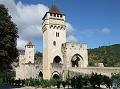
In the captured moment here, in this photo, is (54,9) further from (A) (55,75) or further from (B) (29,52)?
(B) (29,52)

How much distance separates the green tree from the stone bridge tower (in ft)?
56.3

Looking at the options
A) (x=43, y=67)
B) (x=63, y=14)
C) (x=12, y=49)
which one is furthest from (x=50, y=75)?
(x=12, y=49)

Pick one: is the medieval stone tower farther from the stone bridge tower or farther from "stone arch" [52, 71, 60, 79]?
"stone arch" [52, 71, 60, 79]

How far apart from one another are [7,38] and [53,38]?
839 inches

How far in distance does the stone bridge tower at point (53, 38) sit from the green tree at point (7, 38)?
56.3 feet

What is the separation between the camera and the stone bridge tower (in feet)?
186

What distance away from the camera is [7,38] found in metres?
37.1

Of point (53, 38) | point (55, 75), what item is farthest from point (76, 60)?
point (53, 38)

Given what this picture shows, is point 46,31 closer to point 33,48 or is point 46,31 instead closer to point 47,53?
point 47,53

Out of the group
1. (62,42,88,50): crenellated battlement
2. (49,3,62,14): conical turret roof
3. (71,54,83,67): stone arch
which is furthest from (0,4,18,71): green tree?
(49,3,62,14): conical turret roof

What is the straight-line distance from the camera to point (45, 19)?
191ft

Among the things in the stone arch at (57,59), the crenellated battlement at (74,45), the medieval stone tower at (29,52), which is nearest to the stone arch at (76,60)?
the crenellated battlement at (74,45)

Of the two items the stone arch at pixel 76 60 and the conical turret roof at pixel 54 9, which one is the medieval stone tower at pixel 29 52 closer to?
the conical turret roof at pixel 54 9

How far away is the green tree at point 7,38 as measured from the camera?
36.8 meters
